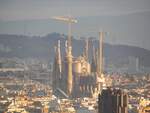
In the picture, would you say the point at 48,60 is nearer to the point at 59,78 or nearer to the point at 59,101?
the point at 59,78

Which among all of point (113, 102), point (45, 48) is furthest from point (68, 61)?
point (113, 102)

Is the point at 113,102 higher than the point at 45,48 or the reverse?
the reverse

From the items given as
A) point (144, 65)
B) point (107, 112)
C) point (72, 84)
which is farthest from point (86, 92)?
point (107, 112)

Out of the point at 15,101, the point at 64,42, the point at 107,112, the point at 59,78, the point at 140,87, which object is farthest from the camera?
the point at 64,42

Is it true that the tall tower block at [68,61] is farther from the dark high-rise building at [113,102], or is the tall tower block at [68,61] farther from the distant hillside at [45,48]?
the dark high-rise building at [113,102]

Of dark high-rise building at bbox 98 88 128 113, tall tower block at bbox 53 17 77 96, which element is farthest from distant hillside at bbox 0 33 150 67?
dark high-rise building at bbox 98 88 128 113

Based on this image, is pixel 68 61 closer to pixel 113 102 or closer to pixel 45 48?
pixel 45 48

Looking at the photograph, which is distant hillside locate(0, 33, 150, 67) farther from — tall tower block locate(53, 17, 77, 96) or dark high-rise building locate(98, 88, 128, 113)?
dark high-rise building locate(98, 88, 128, 113)

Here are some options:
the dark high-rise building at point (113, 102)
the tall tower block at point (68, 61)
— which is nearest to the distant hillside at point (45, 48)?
the tall tower block at point (68, 61)
